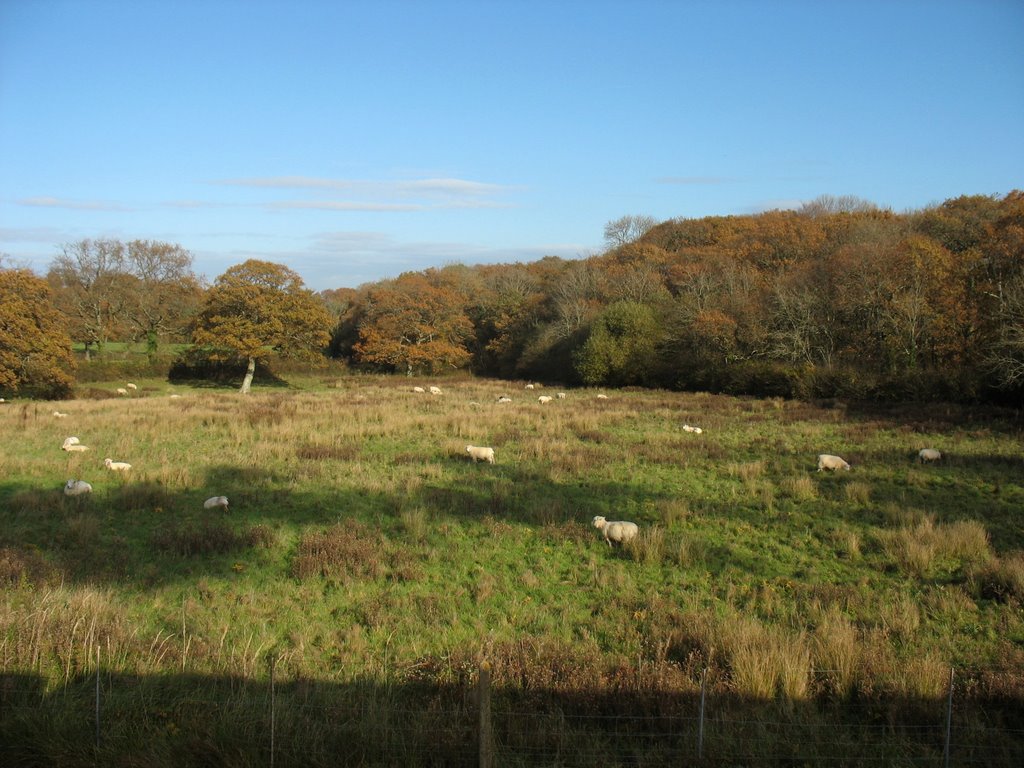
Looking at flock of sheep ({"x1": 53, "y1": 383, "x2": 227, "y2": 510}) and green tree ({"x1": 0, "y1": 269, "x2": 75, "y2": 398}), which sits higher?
green tree ({"x1": 0, "y1": 269, "x2": 75, "y2": 398})

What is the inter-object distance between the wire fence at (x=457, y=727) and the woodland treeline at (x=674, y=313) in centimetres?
2349

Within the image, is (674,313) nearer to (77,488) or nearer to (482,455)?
(482,455)

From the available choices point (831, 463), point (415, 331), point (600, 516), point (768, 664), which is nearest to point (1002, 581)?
point (768, 664)

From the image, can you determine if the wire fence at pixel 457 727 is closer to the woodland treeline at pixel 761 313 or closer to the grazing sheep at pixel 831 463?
the grazing sheep at pixel 831 463

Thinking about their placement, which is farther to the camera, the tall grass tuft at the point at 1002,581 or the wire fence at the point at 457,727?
the tall grass tuft at the point at 1002,581

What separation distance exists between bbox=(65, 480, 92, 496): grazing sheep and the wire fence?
28.7ft

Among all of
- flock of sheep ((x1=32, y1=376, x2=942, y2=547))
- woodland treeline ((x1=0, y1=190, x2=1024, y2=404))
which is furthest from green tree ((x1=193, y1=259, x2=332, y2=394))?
flock of sheep ((x1=32, y1=376, x2=942, y2=547))

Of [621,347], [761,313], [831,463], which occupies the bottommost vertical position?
[831,463]

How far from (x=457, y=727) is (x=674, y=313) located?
4213cm

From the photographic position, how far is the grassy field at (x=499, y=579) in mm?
6410

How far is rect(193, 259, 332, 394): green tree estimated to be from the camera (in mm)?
44062

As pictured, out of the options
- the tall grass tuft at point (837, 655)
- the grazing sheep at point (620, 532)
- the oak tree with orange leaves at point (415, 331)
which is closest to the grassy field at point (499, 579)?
the tall grass tuft at point (837, 655)

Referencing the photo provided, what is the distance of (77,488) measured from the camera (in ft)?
44.7

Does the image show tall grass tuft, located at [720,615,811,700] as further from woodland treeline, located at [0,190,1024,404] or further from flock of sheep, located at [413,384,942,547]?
woodland treeline, located at [0,190,1024,404]
